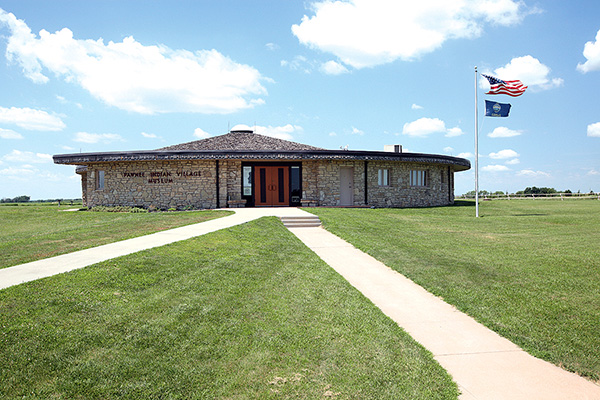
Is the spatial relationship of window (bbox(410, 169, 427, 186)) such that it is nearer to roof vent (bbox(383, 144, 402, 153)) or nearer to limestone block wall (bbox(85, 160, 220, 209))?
roof vent (bbox(383, 144, 402, 153))

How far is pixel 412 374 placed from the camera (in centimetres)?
423

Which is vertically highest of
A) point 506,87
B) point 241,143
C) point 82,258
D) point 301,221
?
point 506,87

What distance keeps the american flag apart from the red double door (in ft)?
42.5

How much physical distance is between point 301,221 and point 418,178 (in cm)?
1382

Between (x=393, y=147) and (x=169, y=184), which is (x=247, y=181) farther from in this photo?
(x=393, y=147)

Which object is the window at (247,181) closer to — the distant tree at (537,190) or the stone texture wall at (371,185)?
the stone texture wall at (371,185)

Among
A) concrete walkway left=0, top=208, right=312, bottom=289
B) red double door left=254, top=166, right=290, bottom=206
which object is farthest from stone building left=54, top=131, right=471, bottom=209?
concrete walkway left=0, top=208, right=312, bottom=289

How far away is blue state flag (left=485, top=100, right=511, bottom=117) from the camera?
72.7 feet

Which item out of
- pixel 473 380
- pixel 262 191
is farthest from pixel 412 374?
pixel 262 191

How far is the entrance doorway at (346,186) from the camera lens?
2425 centimetres

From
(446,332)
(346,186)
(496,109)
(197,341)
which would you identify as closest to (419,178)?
(346,186)

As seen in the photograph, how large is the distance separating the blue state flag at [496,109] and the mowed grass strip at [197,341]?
1957cm

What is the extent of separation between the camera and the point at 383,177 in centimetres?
2516

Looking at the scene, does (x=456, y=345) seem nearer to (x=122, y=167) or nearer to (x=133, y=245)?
(x=133, y=245)
